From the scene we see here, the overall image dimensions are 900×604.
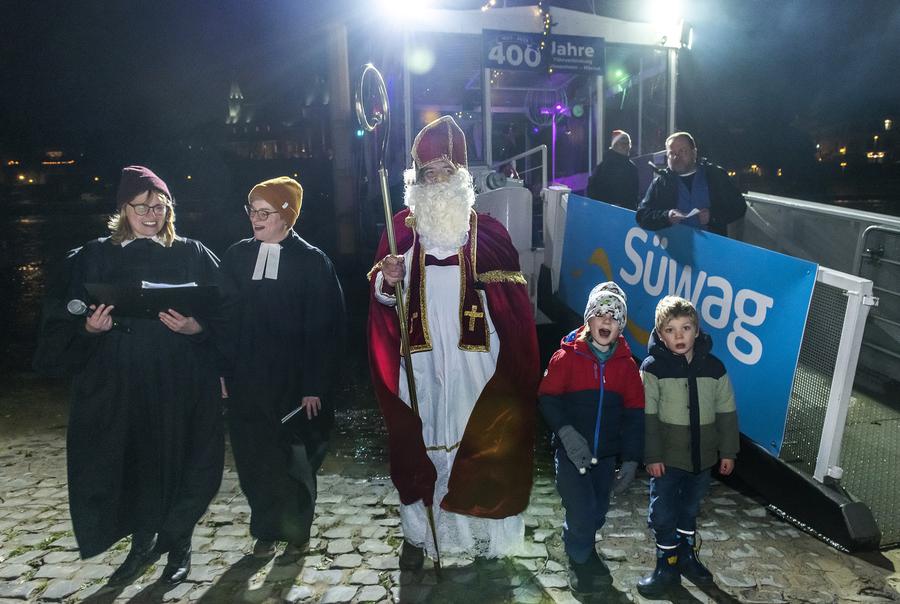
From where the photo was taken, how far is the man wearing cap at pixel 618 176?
7527mm

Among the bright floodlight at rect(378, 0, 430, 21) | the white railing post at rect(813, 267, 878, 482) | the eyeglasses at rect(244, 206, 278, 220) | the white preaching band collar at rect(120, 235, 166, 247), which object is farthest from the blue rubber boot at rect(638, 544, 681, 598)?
the bright floodlight at rect(378, 0, 430, 21)

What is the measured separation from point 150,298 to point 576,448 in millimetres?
2143

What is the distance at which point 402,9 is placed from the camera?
927 centimetres

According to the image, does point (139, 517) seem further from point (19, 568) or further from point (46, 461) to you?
point (46, 461)

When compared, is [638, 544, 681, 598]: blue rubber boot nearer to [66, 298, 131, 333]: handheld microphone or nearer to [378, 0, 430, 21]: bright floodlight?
[66, 298, 131, 333]: handheld microphone

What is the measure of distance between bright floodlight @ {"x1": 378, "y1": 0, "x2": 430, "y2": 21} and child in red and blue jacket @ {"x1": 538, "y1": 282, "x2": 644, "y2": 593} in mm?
7574

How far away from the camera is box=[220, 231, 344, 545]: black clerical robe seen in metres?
3.40

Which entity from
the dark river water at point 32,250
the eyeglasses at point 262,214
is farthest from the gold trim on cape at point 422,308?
the dark river water at point 32,250

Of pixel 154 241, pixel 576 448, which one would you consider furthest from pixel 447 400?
pixel 154 241

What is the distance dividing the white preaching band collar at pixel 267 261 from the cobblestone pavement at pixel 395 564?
1.56 m

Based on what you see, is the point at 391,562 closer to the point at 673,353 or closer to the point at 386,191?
the point at 673,353

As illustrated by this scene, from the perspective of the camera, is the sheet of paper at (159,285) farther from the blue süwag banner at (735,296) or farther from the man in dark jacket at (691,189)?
the man in dark jacket at (691,189)

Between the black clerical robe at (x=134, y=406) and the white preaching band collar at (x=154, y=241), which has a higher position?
the white preaching band collar at (x=154, y=241)

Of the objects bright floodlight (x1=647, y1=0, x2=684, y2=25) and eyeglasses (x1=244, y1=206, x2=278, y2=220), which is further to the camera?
bright floodlight (x1=647, y1=0, x2=684, y2=25)
